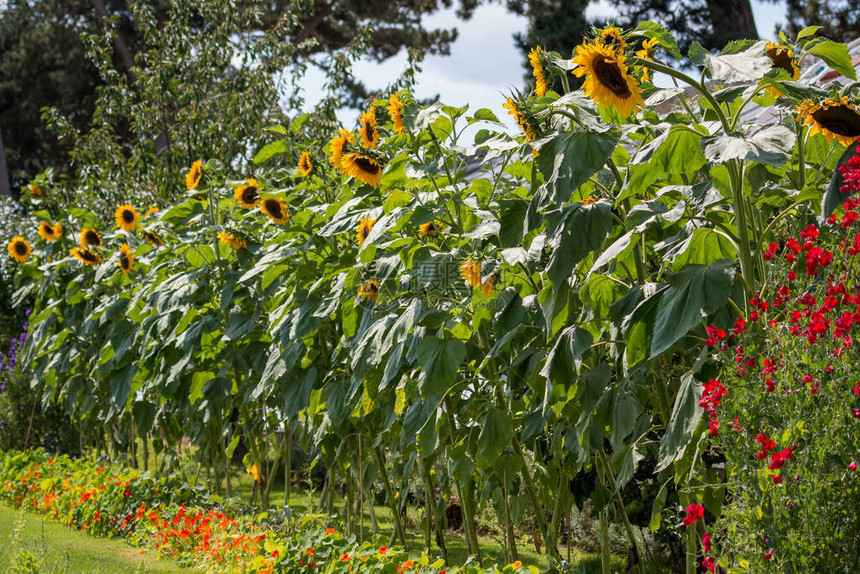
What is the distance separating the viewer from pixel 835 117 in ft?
6.39

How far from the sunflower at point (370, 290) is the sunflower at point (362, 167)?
1.24 ft

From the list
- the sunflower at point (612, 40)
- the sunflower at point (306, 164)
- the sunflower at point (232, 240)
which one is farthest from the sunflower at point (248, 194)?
the sunflower at point (612, 40)

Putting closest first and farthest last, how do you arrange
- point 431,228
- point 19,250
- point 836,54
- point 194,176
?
1. point 836,54
2. point 431,228
3. point 194,176
4. point 19,250

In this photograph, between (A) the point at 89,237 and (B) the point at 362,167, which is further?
(A) the point at 89,237

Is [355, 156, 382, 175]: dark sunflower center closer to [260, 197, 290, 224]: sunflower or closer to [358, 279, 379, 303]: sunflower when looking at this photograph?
[358, 279, 379, 303]: sunflower

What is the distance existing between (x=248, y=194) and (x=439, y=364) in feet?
6.46

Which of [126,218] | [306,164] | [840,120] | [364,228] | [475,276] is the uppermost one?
[126,218]

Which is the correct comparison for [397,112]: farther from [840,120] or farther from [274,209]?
[840,120]

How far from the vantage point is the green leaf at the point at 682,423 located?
6.31 feet

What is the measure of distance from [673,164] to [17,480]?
575cm

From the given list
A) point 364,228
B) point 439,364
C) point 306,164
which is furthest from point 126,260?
point 439,364

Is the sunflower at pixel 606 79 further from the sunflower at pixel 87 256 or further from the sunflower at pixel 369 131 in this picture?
the sunflower at pixel 87 256

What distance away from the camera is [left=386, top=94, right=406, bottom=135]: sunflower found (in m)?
3.11

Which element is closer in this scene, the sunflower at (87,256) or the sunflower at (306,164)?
the sunflower at (306,164)
